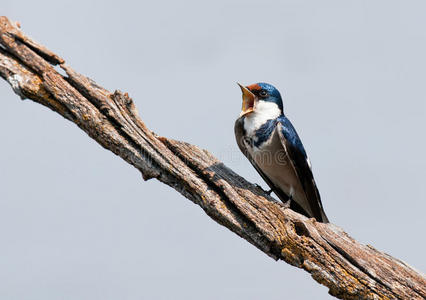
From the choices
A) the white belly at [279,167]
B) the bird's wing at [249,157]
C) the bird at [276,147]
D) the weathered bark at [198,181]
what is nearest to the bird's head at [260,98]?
the bird at [276,147]

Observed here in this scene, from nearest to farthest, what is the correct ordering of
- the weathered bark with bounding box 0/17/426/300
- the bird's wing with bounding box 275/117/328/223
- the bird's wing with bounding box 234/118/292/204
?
the weathered bark with bounding box 0/17/426/300 → the bird's wing with bounding box 275/117/328/223 → the bird's wing with bounding box 234/118/292/204

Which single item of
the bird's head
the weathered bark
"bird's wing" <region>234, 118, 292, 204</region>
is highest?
the bird's head

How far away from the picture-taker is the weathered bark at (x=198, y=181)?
531 cm

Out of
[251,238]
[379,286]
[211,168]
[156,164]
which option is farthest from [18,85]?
[379,286]

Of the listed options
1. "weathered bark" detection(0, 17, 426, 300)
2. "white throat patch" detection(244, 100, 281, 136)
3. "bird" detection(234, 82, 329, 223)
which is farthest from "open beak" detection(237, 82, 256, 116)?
"weathered bark" detection(0, 17, 426, 300)

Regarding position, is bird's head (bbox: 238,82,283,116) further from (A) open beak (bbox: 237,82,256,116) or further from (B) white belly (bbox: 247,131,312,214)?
(B) white belly (bbox: 247,131,312,214)

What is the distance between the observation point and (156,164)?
5.56 meters

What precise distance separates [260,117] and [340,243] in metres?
2.03

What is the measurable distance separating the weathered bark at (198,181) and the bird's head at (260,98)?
1560 millimetres

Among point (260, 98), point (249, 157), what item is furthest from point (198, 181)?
point (260, 98)

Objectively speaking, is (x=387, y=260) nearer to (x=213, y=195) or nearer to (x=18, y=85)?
(x=213, y=195)

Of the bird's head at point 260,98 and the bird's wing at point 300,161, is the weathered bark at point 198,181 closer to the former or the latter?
the bird's wing at point 300,161

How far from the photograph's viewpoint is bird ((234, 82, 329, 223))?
680 centimetres

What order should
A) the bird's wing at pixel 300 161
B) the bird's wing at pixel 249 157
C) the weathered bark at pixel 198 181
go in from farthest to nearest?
the bird's wing at pixel 249 157 < the bird's wing at pixel 300 161 < the weathered bark at pixel 198 181
